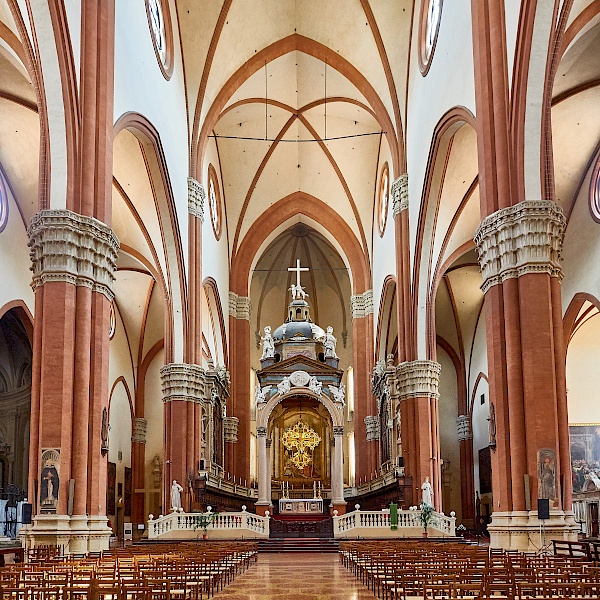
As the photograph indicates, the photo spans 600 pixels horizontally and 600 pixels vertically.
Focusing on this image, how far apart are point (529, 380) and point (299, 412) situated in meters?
27.5

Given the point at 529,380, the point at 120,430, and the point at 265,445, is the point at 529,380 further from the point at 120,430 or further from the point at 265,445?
the point at 120,430

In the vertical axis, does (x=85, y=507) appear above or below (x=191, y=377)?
below

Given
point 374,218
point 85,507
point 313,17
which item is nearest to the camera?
point 85,507

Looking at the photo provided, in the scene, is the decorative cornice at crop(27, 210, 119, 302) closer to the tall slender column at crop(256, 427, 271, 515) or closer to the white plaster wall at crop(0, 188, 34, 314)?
the white plaster wall at crop(0, 188, 34, 314)

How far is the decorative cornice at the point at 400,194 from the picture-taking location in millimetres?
31116

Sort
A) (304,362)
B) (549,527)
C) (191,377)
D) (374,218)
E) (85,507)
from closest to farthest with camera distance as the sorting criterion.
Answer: (549,527) → (85,507) → (191,377) → (304,362) → (374,218)

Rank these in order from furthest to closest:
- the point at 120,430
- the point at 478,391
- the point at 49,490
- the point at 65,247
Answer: the point at 478,391, the point at 120,430, the point at 65,247, the point at 49,490

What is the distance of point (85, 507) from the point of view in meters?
17.1

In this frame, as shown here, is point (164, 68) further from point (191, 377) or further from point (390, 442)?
point (390, 442)

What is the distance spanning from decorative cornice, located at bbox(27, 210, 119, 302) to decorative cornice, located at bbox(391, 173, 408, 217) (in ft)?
50.6

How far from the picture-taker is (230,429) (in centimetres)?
4059

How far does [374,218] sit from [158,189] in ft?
49.7

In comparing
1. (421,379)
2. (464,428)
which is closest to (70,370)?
(421,379)

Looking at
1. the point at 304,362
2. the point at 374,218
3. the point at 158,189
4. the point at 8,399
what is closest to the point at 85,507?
the point at 158,189
